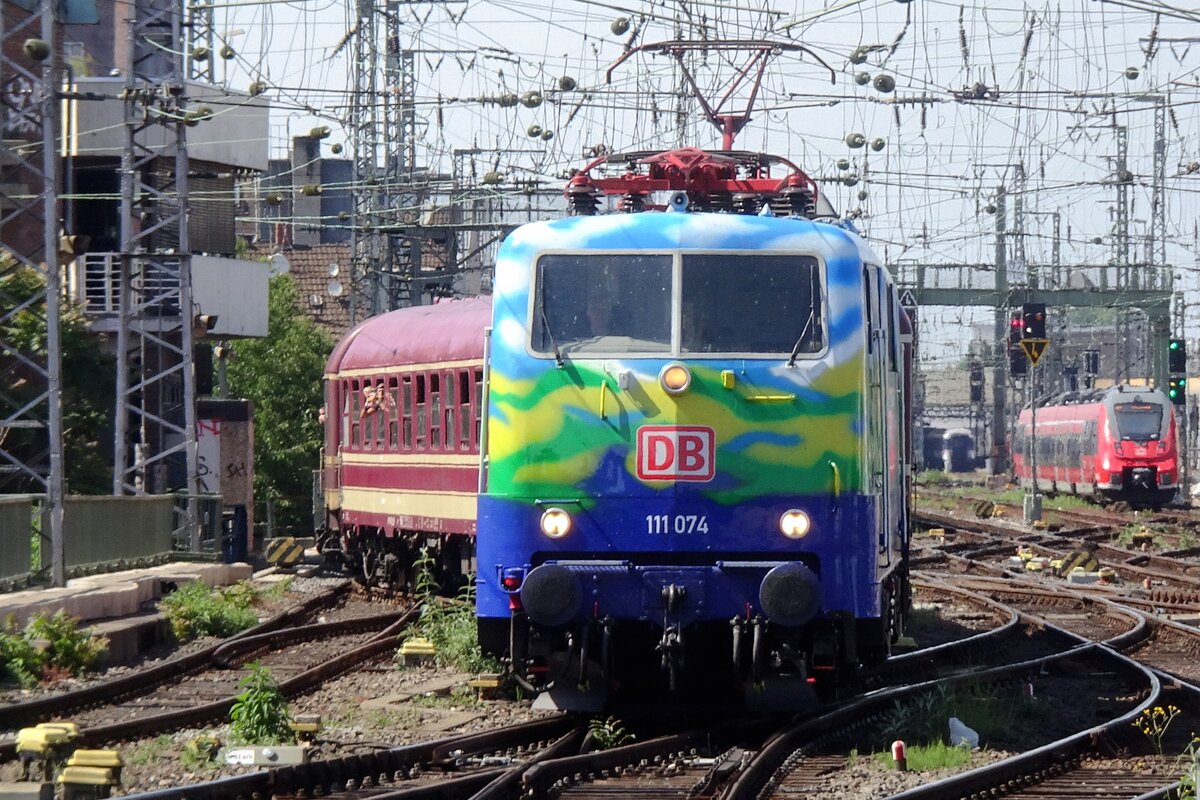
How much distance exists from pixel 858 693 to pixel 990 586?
35.7 ft

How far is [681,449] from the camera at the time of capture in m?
10.3

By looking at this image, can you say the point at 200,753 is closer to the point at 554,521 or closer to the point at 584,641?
the point at 584,641

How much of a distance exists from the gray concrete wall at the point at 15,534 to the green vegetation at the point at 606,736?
8.71m

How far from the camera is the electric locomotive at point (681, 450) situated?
10.2 m

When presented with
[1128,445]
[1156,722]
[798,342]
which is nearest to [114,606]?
[798,342]

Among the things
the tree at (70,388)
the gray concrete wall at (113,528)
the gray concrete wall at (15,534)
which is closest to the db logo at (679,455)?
the gray concrete wall at (15,534)

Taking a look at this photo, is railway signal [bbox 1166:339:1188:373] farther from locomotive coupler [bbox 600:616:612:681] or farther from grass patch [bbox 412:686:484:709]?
locomotive coupler [bbox 600:616:612:681]

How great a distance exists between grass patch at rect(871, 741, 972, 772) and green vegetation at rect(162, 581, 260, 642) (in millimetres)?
9379

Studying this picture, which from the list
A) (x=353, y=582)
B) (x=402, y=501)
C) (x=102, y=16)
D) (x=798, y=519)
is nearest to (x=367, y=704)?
(x=798, y=519)

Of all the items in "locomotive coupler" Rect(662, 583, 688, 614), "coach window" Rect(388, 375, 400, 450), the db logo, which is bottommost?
"locomotive coupler" Rect(662, 583, 688, 614)

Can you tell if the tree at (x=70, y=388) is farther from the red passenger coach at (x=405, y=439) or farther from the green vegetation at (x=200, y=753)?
the green vegetation at (x=200, y=753)

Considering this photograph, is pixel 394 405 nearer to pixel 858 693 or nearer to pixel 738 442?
pixel 858 693

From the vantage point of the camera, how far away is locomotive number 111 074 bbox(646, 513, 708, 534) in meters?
10.2

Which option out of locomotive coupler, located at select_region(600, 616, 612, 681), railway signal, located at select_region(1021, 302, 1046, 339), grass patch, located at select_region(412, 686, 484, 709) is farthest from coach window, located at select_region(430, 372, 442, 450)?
railway signal, located at select_region(1021, 302, 1046, 339)
